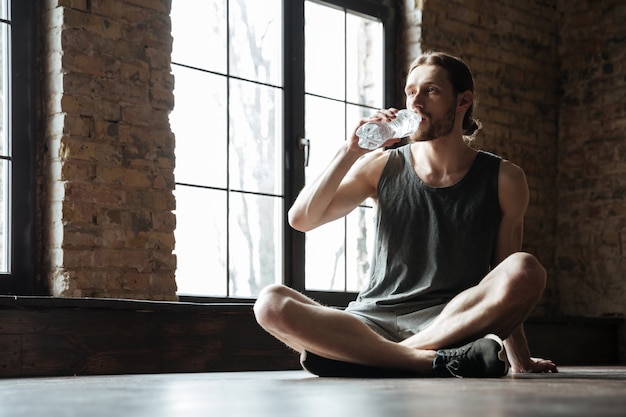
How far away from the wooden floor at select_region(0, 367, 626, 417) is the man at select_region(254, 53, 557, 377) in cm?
19

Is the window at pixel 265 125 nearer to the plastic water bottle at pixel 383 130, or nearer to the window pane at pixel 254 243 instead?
the window pane at pixel 254 243

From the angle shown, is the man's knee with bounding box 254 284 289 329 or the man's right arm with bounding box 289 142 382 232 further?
the man's right arm with bounding box 289 142 382 232

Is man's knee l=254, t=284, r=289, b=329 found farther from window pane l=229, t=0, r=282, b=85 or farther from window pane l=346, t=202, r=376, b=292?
window pane l=346, t=202, r=376, b=292

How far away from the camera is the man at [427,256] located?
2.78 metres

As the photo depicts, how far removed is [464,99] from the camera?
3252mm

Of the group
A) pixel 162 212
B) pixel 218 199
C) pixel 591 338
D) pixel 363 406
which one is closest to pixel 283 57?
pixel 218 199

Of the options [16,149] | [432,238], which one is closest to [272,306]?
[432,238]

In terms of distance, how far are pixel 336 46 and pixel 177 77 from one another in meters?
1.15

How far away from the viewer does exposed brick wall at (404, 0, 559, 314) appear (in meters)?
5.84

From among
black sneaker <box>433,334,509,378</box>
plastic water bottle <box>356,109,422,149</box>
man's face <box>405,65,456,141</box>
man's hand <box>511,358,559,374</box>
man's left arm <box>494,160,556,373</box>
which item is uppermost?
man's face <box>405,65,456,141</box>

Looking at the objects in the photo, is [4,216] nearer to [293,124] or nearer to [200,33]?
[200,33]

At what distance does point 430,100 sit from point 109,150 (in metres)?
1.59

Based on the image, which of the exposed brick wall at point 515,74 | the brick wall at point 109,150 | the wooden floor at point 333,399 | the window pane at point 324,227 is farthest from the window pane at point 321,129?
the wooden floor at point 333,399

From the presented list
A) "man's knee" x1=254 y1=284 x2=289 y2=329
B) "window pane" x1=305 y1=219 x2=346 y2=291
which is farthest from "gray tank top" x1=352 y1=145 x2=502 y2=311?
"window pane" x1=305 y1=219 x2=346 y2=291
